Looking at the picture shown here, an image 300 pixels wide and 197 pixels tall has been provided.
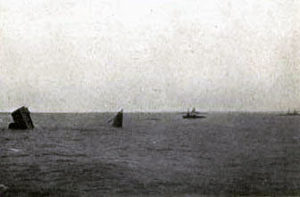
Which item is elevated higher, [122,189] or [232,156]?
[232,156]

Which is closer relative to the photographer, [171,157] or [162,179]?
[162,179]

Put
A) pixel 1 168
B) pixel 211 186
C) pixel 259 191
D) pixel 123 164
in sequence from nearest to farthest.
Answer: pixel 259 191 < pixel 211 186 < pixel 1 168 < pixel 123 164

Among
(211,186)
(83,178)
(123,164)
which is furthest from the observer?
(123,164)

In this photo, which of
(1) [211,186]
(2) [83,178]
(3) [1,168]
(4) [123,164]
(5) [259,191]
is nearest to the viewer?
(5) [259,191]

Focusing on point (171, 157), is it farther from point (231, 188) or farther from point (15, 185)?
point (15, 185)

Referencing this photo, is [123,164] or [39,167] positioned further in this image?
[123,164]

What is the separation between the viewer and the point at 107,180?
688 inches

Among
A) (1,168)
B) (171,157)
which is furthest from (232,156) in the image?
(1,168)

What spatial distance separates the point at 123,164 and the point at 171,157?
4842 millimetres

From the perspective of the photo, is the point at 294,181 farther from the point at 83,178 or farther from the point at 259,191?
the point at 83,178

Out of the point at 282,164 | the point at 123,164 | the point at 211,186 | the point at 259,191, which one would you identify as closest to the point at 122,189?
the point at 211,186

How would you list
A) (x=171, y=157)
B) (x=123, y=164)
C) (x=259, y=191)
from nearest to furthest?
(x=259, y=191)
(x=123, y=164)
(x=171, y=157)

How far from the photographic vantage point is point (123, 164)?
75.2 ft

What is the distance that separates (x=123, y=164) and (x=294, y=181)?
30.0ft
